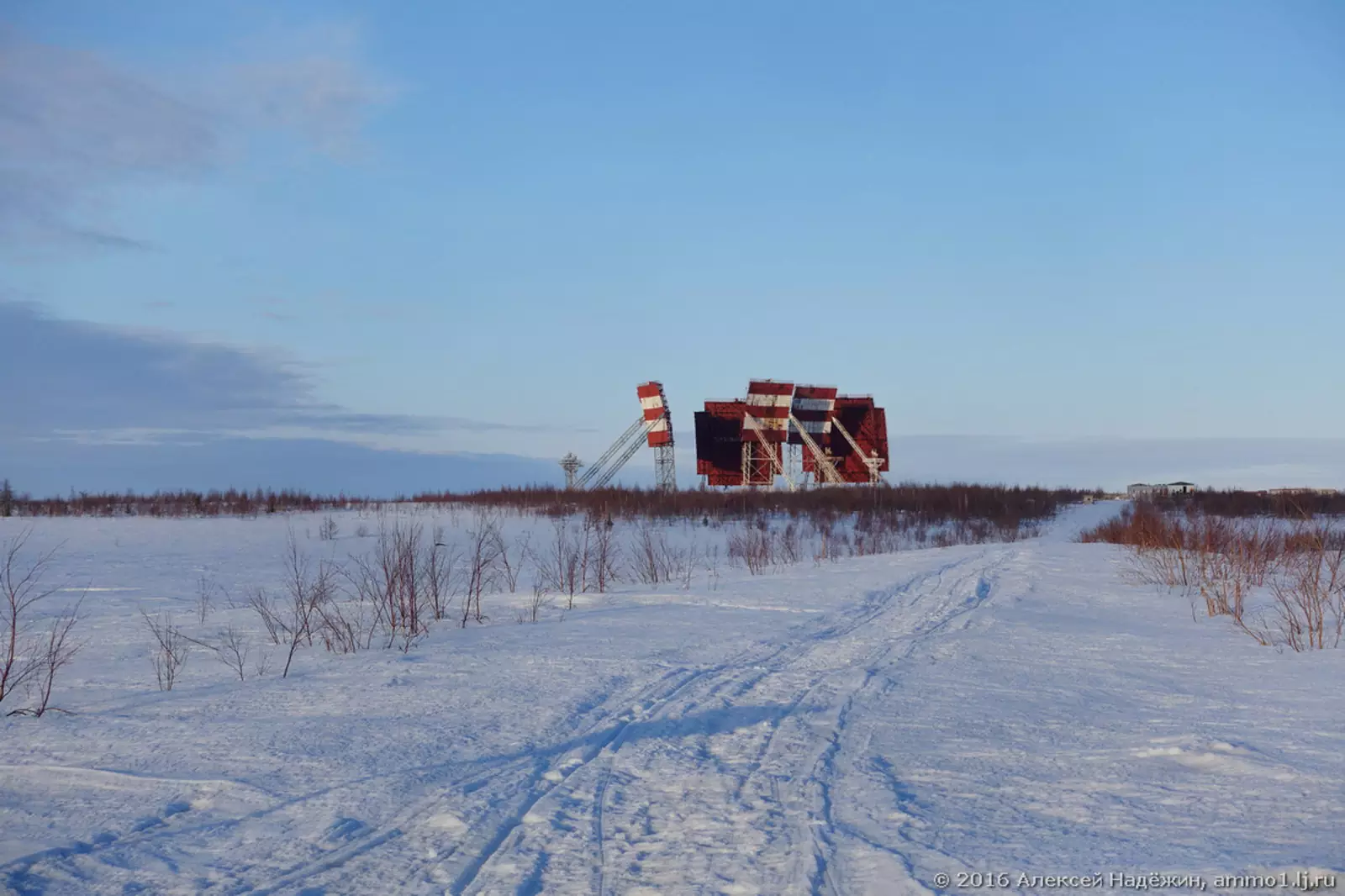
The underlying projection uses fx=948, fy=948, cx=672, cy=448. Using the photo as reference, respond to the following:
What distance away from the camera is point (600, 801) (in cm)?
430

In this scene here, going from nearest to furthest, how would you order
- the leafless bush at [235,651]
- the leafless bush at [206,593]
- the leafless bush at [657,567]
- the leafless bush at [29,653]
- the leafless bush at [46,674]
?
the leafless bush at [46,674] < the leafless bush at [29,653] < the leafless bush at [235,651] < the leafless bush at [206,593] < the leafless bush at [657,567]

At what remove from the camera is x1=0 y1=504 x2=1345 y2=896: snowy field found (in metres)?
3.59

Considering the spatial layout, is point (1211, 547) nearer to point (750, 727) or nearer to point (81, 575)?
point (750, 727)

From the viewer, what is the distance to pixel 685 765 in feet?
16.0

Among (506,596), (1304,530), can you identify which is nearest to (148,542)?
(506,596)

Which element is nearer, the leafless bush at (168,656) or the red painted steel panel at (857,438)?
the leafless bush at (168,656)

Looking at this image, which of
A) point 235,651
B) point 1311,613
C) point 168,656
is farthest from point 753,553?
point 168,656

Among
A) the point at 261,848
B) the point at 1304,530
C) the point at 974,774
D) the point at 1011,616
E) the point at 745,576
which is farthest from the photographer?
the point at 1304,530

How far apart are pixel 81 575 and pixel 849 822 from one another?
1531 centimetres

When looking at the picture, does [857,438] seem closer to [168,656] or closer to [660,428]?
[660,428]

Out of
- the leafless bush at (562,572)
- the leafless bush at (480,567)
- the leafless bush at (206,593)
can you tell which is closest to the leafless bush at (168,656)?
the leafless bush at (206,593)

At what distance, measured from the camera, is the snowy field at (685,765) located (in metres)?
3.59

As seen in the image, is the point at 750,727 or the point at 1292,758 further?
the point at 750,727

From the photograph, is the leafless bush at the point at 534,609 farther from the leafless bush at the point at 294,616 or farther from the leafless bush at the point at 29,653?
the leafless bush at the point at 29,653
